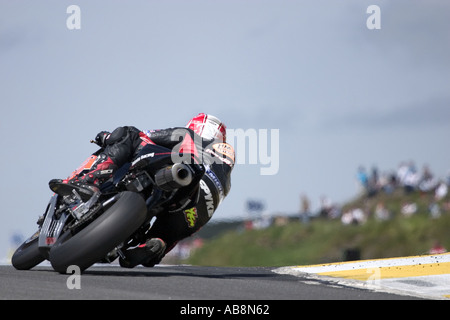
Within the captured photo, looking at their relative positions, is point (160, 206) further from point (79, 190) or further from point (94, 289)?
point (94, 289)

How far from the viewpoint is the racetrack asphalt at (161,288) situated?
6.01m

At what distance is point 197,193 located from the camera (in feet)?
26.8

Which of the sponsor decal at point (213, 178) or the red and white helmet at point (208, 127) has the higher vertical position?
the red and white helmet at point (208, 127)

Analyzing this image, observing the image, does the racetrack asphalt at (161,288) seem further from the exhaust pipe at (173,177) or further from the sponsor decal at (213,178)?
the sponsor decal at (213,178)

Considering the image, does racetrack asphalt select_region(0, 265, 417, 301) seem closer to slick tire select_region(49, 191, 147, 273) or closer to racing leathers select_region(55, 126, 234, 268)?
slick tire select_region(49, 191, 147, 273)

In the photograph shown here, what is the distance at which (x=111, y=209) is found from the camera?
7191 mm

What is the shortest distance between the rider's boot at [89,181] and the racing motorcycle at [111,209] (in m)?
0.03

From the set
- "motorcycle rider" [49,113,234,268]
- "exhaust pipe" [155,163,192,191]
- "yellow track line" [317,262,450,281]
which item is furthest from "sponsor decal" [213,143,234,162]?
"yellow track line" [317,262,450,281]

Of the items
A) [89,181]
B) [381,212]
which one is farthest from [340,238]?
[89,181]

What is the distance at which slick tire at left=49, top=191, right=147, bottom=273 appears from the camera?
706 centimetres

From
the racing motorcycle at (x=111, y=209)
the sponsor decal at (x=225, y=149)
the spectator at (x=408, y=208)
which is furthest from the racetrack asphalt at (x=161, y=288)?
the spectator at (x=408, y=208)

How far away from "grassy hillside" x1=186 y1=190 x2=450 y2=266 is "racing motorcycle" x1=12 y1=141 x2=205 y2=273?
557 inches
